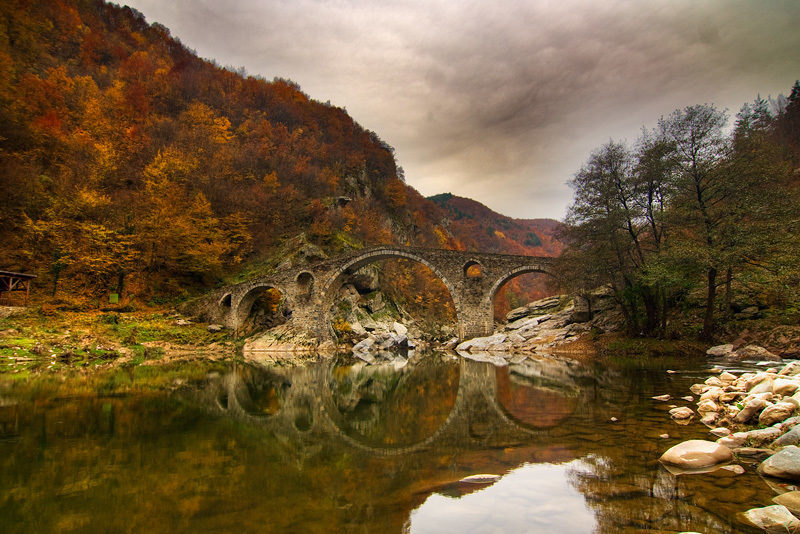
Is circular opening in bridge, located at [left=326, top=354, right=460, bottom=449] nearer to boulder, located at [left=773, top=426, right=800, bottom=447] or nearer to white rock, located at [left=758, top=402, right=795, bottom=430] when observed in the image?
boulder, located at [left=773, top=426, right=800, bottom=447]

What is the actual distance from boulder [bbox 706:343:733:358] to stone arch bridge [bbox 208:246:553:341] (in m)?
13.4

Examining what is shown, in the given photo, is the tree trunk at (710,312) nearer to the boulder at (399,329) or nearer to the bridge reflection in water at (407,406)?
the bridge reflection in water at (407,406)

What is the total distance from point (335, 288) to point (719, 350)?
2251 centimetres

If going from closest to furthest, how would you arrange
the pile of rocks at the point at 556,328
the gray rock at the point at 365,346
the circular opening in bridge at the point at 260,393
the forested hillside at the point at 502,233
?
the circular opening in bridge at the point at 260,393
the pile of rocks at the point at 556,328
the gray rock at the point at 365,346
the forested hillside at the point at 502,233

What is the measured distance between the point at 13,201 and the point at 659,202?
1332 inches

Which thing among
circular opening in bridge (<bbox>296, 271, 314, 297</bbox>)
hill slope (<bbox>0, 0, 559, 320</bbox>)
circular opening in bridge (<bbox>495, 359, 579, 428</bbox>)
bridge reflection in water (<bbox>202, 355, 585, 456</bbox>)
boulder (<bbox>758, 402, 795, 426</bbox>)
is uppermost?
hill slope (<bbox>0, 0, 559, 320</bbox>)

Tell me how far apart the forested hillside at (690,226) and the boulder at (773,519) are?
14.0 metres

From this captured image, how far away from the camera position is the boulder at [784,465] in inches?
129

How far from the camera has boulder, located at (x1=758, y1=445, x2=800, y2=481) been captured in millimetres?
3266

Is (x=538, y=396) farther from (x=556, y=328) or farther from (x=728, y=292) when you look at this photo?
(x=556, y=328)

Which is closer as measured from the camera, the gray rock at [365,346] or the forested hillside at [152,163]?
the forested hillside at [152,163]

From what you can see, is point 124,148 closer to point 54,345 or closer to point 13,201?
point 13,201

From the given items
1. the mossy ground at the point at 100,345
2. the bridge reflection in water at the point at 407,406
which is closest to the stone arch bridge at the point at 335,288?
the mossy ground at the point at 100,345

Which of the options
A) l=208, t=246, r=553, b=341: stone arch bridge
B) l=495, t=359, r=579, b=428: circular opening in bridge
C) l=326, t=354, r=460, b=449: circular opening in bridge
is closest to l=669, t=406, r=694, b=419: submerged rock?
l=495, t=359, r=579, b=428: circular opening in bridge
